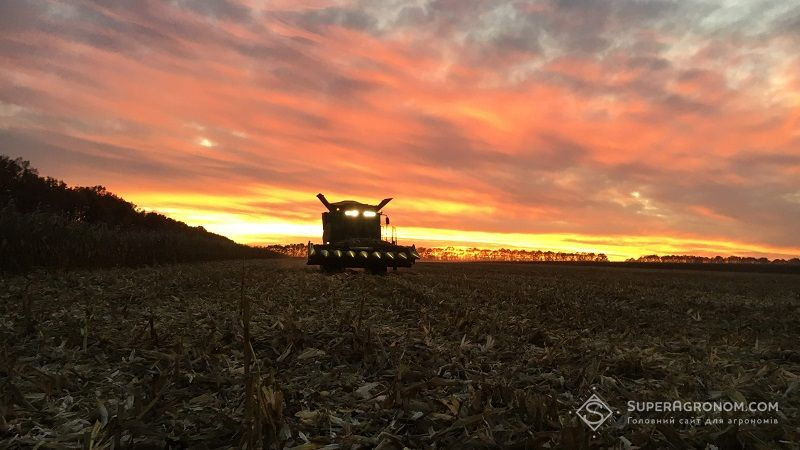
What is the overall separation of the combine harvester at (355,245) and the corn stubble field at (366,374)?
12.3m

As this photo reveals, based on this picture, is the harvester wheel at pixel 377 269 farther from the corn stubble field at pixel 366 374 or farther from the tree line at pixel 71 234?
the corn stubble field at pixel 366 374

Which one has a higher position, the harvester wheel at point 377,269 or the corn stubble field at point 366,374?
the harvester wheel at point 377,269

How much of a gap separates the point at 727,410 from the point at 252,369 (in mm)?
4401

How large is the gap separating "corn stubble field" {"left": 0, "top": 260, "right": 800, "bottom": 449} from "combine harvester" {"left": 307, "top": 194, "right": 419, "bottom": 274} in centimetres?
1227

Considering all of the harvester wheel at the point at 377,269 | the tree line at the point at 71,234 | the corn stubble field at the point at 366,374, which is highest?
the tree line at the point at 71,234

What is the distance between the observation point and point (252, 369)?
17.3 ft

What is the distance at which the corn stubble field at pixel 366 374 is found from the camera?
11.9ft

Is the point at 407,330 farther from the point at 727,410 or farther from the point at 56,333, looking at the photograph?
the point at 56,333

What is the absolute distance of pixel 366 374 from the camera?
5.09 metres

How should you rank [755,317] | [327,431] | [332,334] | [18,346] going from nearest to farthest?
1. [327,431]
2. [18,346]
3. [332,334]
4. [755,317]

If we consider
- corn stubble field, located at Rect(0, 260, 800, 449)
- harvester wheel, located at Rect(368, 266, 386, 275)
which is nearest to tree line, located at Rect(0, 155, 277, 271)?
corn stubble field, located at Rect(0, 260, 800, 449)

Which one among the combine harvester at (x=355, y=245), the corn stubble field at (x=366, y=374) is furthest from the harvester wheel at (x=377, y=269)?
the corn stubble field at (x=366, y=374)

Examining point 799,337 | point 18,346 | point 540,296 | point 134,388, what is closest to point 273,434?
point 134,388

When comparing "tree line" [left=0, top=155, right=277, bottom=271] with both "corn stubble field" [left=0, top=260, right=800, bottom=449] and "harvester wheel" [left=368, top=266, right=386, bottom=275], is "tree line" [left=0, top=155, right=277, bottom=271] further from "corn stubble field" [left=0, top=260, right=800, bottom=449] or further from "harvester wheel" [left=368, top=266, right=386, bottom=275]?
"harvester wheel" [left=368, top=266, right=386, bottom=275]
